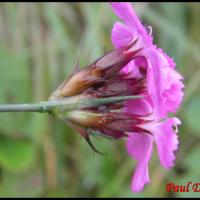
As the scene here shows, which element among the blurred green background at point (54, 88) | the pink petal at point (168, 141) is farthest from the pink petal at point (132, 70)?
the blurred green background at point (54, 88)

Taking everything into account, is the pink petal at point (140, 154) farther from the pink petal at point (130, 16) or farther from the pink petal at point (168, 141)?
the pink petal at point (130, 16)

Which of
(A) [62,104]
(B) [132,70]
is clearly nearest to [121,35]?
(B) [132,70]

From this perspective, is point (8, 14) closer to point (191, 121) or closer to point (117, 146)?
point (117, 146)

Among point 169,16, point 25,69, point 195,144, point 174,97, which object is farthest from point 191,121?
point 174,97

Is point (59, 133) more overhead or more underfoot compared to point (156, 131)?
more underfoot
